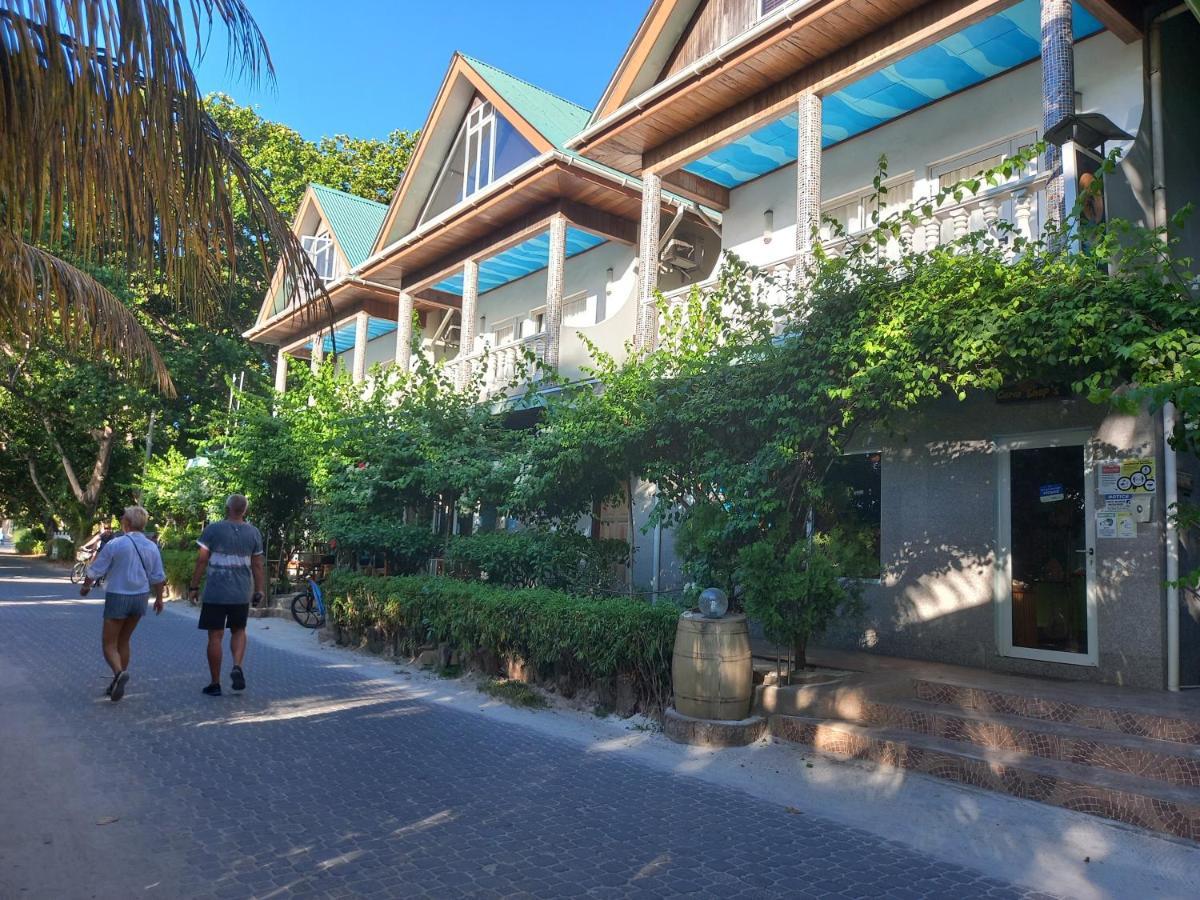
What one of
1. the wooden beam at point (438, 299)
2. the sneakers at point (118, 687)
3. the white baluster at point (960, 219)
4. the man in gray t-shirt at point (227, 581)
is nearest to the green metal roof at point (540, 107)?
the wooden beam at point (438, 299)

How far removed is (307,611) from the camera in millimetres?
14945

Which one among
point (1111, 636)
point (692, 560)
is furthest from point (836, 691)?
point (1111, 636)

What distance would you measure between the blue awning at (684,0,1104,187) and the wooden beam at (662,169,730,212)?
204 millimetres

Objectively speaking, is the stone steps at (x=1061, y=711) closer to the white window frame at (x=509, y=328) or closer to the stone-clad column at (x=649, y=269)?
the stone-clad column at (x=649, y=269)

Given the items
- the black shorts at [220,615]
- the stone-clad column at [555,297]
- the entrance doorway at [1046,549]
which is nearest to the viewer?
the black shorts at [220,615]

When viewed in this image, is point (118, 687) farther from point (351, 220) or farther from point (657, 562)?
point (351, 220)

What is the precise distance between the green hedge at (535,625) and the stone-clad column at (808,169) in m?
4.83

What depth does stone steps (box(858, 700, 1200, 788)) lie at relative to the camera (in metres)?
5.59

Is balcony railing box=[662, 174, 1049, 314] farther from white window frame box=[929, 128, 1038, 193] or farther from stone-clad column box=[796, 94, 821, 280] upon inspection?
stone-clad column box=[796, 94, 821, 280]

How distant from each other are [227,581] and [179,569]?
13272 mm

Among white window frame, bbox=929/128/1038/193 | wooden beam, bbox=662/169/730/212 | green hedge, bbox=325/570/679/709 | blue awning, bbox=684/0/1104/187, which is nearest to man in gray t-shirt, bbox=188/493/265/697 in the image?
green hedge, bbox=325/570/679/709

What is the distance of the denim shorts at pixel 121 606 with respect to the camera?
25.2 feet

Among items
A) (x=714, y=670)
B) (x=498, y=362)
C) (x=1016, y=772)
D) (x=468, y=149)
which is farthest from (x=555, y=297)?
(x=1016, y=772)

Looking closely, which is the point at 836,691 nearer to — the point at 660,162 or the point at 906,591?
the point at 906,591
